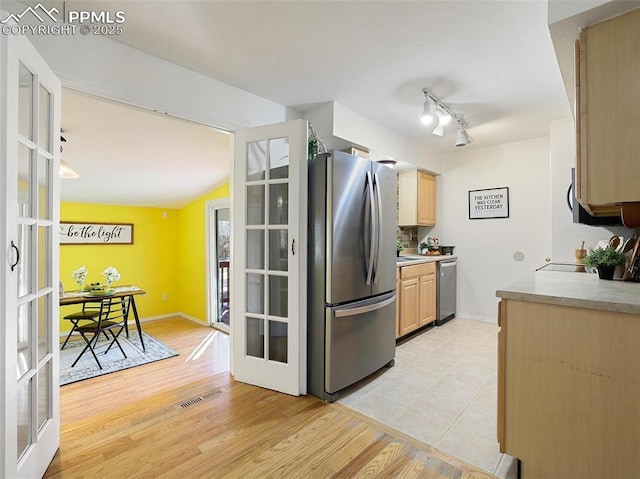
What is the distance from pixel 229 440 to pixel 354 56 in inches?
97.0

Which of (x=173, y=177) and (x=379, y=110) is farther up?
(x=379, y=110)

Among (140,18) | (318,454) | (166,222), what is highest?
(140,18)

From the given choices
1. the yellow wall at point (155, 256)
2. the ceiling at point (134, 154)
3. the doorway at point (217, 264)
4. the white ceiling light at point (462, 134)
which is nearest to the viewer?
the ceiling at point (134, 154)

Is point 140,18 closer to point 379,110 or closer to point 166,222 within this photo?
point 379,110

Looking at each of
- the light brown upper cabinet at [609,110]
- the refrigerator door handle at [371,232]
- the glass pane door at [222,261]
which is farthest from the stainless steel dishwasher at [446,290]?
the glass pane door at [222,261]

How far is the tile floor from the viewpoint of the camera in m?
1.73

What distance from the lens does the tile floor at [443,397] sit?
1.73 m

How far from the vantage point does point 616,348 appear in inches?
46.9

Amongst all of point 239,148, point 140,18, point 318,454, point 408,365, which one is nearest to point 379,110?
point 239,148

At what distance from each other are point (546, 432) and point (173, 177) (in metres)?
4.28

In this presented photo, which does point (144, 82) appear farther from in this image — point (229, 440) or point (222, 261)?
point (222, 261)

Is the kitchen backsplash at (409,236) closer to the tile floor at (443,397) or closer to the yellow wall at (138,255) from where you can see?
the tile floor at (443,397)

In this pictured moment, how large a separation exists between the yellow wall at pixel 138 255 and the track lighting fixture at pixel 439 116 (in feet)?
14.8

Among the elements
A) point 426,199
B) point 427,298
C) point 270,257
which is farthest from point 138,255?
point 426,199
